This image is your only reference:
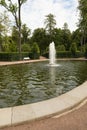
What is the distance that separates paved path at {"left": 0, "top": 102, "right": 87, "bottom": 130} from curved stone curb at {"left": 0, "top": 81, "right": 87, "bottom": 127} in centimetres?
22

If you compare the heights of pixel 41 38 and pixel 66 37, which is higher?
pixel 66 37

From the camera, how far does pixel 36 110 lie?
6.11 m

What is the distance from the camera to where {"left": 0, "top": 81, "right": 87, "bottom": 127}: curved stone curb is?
18.2 feet

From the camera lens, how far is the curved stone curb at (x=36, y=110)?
18.2 feet

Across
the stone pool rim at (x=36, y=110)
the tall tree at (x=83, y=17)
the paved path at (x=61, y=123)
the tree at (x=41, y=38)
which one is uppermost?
the tall tree at (x=83, y=17)

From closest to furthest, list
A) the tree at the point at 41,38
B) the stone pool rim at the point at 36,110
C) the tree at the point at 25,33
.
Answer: the stone pool rim at the point at 36,110
the tree at the point at 41,38
the tree at the point at 25,33

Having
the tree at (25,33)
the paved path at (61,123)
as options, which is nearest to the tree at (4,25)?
the tree at (25,33)

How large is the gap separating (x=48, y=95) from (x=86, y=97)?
6.31 ft

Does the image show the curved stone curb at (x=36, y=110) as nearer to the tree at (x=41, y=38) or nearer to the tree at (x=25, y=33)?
the tree at (x=41, y=38)

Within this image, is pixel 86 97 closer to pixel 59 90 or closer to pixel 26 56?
pixel 59 90

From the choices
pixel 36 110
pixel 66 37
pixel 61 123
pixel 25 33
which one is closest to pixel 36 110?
pixel 36 110

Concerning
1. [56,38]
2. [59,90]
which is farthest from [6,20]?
[59,90]

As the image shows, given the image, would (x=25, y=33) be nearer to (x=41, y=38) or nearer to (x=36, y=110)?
(x=41, y=38)

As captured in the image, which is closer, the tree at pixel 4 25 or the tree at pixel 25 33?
the tree at pixel 4 25
